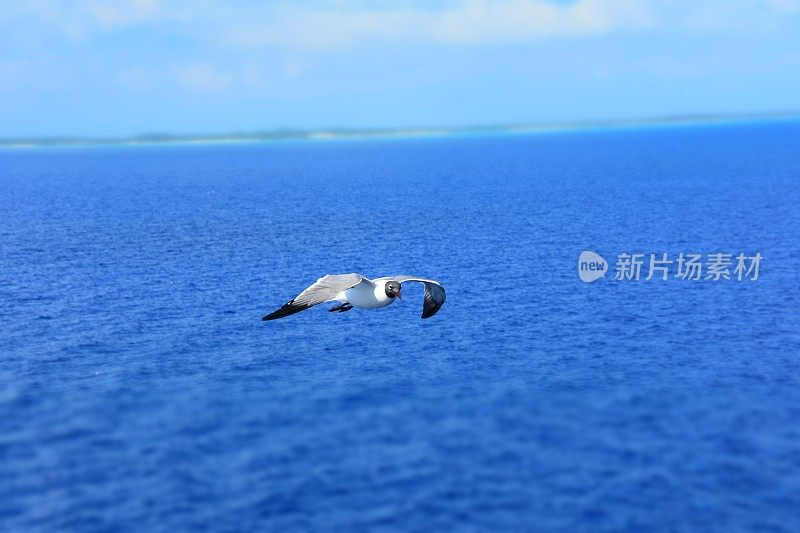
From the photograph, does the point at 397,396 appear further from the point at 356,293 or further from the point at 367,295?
the point at 356,293

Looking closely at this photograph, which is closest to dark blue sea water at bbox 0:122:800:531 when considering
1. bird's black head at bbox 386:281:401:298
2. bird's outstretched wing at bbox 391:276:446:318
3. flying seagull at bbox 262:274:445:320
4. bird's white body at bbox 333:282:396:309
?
bird's outstretched wing at bbox 391:276:446:318

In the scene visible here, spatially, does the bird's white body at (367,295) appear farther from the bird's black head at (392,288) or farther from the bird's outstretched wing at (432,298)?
the bird's outstretched wing at (432,298)

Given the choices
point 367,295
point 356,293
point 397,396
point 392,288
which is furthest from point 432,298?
point 397,396

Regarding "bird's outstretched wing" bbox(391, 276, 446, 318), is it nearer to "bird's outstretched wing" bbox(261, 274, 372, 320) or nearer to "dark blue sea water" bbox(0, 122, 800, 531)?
"bird's outstretched wing" bbox(261, 274, 372, 320)

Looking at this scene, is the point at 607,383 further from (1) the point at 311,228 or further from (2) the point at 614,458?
(1) the point at 311,228
